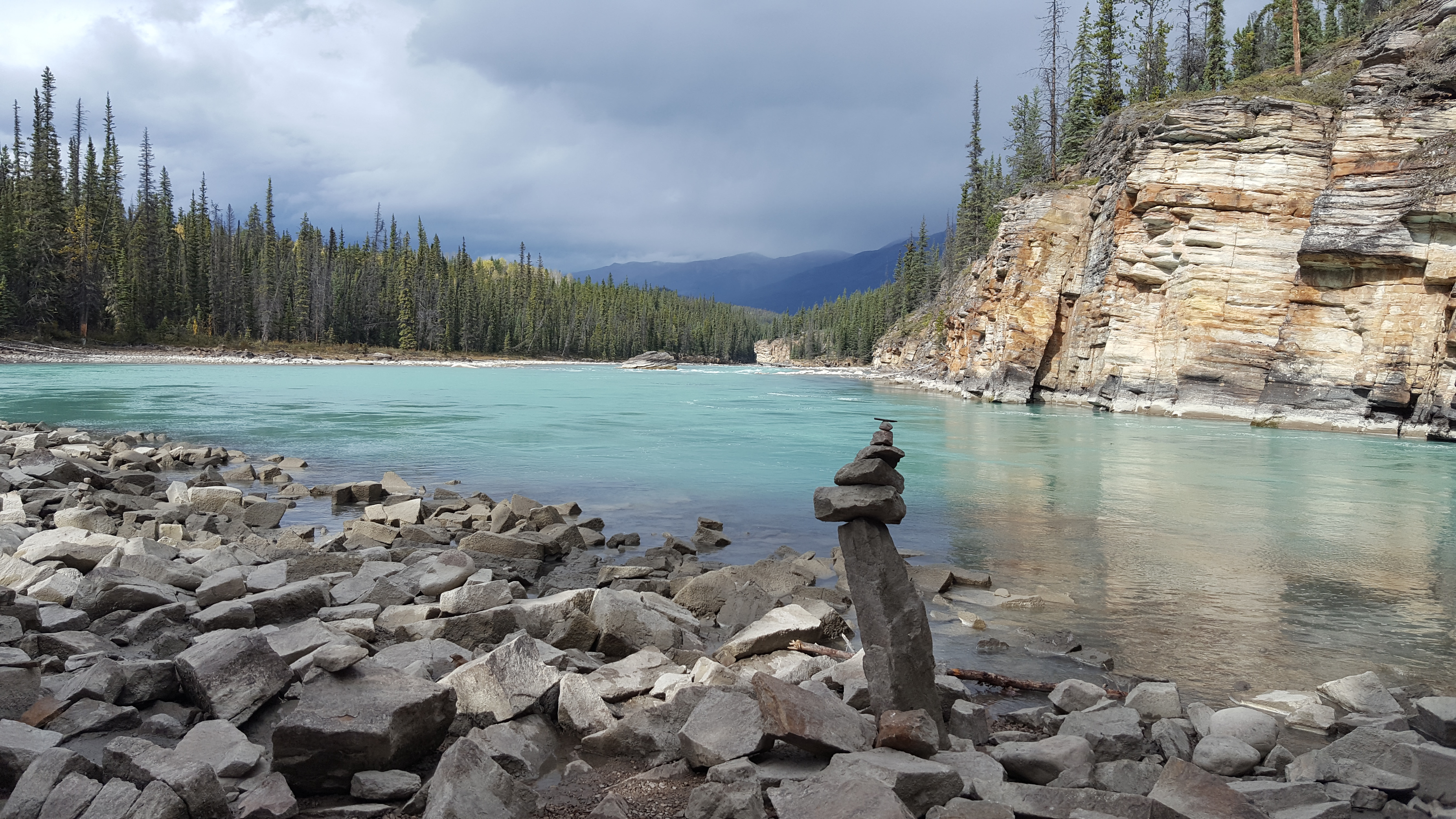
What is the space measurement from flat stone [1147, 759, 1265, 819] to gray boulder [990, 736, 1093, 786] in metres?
0.50

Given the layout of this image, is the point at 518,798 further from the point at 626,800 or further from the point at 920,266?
the point at 920,266

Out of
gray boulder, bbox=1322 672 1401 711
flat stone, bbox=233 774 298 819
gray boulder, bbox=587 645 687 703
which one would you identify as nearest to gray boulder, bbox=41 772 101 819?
flat stone, bbox=233 774 298 819

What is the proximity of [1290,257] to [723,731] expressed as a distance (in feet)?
137

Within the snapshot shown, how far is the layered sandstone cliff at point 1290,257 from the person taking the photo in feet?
104

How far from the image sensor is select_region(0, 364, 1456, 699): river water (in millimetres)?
8484

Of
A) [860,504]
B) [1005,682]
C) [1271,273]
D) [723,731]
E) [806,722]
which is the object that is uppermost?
[1271,273]

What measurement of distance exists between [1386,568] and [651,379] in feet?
236

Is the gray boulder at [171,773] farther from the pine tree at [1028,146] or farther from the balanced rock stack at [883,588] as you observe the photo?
the pine tree at [1028,146]

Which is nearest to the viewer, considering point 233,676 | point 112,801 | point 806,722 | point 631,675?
point 112,801

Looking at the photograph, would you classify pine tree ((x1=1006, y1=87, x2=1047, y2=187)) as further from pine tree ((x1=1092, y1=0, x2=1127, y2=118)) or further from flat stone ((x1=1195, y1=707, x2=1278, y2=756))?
flat stone ((x1=1195, y1=707, x2=1278, y2=756))

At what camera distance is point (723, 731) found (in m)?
4.57

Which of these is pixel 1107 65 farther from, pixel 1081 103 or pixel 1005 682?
pixel 1005 682

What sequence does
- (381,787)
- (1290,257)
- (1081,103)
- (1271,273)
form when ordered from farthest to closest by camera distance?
(1081,103) → (1271,273) → (1290,257) → (381,787)

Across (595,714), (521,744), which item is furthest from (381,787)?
(595,714)
